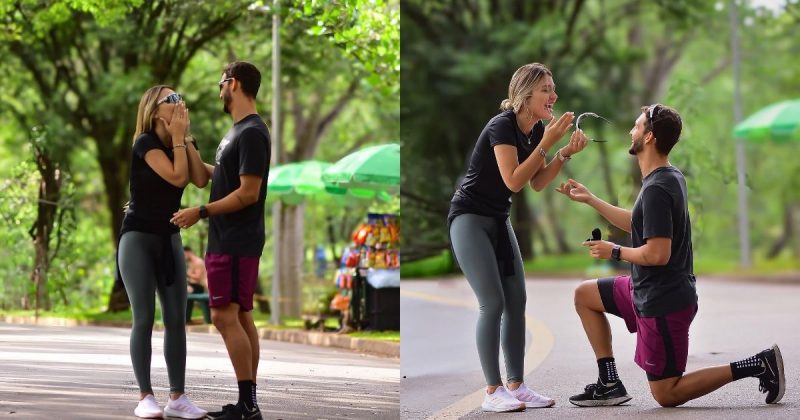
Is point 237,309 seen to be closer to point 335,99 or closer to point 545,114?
point 545,114

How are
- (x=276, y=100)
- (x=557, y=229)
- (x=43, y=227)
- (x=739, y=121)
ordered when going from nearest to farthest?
(x=43, y=227)
(x=276, y=100)
(x=739, y=121)
(x=557, y=229)

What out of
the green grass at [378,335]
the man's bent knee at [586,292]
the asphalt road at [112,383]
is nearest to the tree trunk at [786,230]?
the green grass at [378,335]

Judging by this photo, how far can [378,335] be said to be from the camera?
11852 mm

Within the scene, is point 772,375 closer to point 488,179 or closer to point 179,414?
point 488,179

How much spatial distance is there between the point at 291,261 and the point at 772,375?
1250 cm

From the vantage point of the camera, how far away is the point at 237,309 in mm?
5613

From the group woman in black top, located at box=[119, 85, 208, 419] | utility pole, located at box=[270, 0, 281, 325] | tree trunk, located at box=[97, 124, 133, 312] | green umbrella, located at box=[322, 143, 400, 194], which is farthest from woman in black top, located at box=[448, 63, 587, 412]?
green umbrella, located at box=[322, 143, 400, 194]

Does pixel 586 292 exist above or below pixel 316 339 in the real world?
above

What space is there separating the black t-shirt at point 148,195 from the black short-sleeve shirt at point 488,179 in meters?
1.23

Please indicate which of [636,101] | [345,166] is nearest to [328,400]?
[345,166]

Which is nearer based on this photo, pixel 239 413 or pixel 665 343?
pixel 239 413

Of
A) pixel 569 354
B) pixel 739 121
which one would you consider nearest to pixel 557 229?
pixel 739 121

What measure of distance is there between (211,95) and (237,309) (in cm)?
510

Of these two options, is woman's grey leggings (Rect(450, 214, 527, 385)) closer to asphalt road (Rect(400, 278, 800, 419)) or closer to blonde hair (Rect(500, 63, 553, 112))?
asphalt road (Rect(400, 278, 800, 419))
